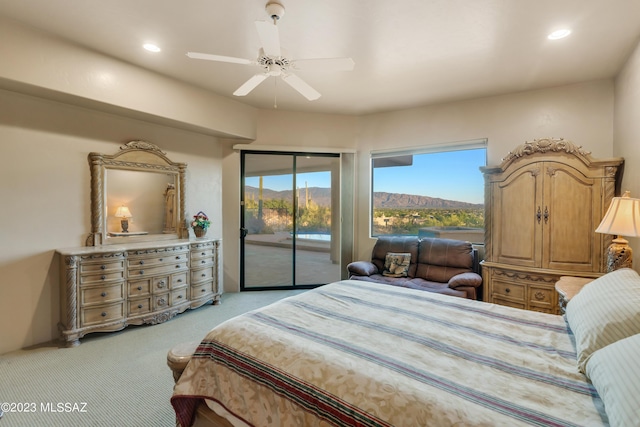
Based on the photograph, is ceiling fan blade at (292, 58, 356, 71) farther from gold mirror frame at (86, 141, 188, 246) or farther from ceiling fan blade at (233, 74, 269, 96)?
gold mirror frame at (86, 141, 188, 246)

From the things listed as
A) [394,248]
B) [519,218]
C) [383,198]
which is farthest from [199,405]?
[383,198]

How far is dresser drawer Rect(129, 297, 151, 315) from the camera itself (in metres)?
3.24

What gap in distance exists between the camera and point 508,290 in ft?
10.6

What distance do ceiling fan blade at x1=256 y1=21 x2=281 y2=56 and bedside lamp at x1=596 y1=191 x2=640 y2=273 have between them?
2731mm

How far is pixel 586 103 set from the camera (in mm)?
3422

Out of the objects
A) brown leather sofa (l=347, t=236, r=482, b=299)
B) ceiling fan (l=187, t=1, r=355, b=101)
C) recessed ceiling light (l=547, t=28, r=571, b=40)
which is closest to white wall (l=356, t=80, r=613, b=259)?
brown leather sofa (l=347, t=236, r=482, b=299)

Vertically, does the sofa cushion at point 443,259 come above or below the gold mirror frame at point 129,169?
below

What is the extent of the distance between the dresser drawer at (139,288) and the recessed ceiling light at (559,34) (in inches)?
180

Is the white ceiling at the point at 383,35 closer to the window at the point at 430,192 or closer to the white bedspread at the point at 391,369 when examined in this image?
the window at the point at 430,192

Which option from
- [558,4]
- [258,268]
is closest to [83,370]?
[258,268]

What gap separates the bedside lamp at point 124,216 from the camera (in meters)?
3.58

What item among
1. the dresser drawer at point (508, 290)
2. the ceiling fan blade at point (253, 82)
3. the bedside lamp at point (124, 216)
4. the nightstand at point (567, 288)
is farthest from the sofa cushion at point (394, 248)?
the bedside lamp at point (124, 216)

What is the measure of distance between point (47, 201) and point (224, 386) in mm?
Answer: 2928

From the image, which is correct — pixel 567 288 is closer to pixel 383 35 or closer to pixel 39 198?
pixel 383 35
